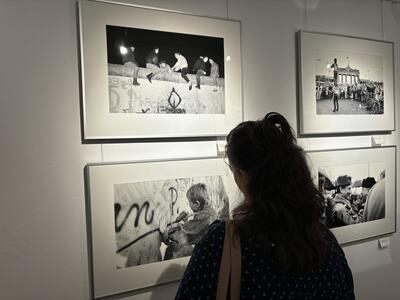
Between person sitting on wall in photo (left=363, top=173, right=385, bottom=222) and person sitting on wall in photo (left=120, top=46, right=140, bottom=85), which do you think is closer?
person sitting on wall in photo (left=120, top=46, right=140, bottom=85)

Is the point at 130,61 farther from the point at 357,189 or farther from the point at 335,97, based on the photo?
the point at 357,189

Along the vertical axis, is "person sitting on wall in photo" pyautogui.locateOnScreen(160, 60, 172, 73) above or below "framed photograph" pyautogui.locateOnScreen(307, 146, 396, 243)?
above

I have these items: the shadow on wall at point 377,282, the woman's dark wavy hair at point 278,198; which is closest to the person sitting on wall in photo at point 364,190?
the shadow on wall at point 377,282

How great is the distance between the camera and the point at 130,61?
156 cm

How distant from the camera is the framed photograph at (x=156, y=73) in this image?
1494 millimetres

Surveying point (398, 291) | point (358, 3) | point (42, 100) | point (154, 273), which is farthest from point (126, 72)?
point (398, 291)

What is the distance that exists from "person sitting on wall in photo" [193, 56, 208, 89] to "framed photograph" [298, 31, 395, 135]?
0.59 metres

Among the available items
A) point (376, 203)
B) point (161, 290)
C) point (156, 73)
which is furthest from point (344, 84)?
point (161, 290)

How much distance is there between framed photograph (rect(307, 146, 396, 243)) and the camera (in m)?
2.13

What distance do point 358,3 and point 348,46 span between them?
299mm

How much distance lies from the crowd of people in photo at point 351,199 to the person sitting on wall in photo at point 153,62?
1087 millimetres

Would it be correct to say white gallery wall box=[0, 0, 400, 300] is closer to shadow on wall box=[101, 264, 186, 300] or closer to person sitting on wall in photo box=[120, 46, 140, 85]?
shadow on wall box=[101, 264, 186, 300]

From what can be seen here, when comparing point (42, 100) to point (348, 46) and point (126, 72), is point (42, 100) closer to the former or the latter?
point (126, 72)

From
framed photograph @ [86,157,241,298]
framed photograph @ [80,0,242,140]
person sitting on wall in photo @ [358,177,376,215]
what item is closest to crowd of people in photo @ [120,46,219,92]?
framed photograph @ [80,0,242,140]
